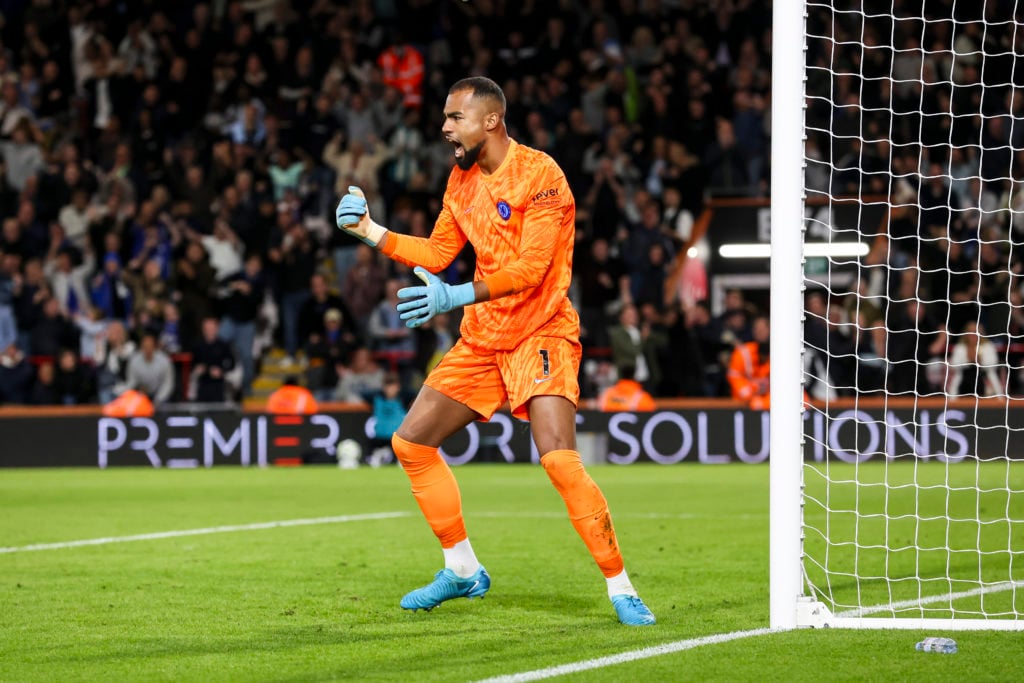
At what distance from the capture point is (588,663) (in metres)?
5.16

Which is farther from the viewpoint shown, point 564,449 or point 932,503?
point 932,503

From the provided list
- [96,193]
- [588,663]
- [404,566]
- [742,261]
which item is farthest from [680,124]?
[588,663]

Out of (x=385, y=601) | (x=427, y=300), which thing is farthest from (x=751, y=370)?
(x=427, y=300)

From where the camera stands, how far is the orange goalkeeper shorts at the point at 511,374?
6.30 metres

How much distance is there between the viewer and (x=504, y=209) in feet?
21.0

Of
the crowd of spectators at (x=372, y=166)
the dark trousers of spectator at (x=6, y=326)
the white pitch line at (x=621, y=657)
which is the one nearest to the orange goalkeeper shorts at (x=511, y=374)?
the white pitch line at (x=621, y=657)

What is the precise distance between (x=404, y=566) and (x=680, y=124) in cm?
1326

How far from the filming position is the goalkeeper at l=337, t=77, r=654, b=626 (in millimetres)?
6188

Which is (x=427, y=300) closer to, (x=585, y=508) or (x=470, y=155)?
(x=470, y=155)

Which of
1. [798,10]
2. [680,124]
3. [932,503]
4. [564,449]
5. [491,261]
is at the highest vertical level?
[680,124]

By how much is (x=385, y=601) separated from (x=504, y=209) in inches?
72.7

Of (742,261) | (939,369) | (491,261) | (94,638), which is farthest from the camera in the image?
(742,261)

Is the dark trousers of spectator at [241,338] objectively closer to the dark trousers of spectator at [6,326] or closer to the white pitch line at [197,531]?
the dark trousers of spectator at [6,326]

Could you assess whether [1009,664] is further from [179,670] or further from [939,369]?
[939,369]
